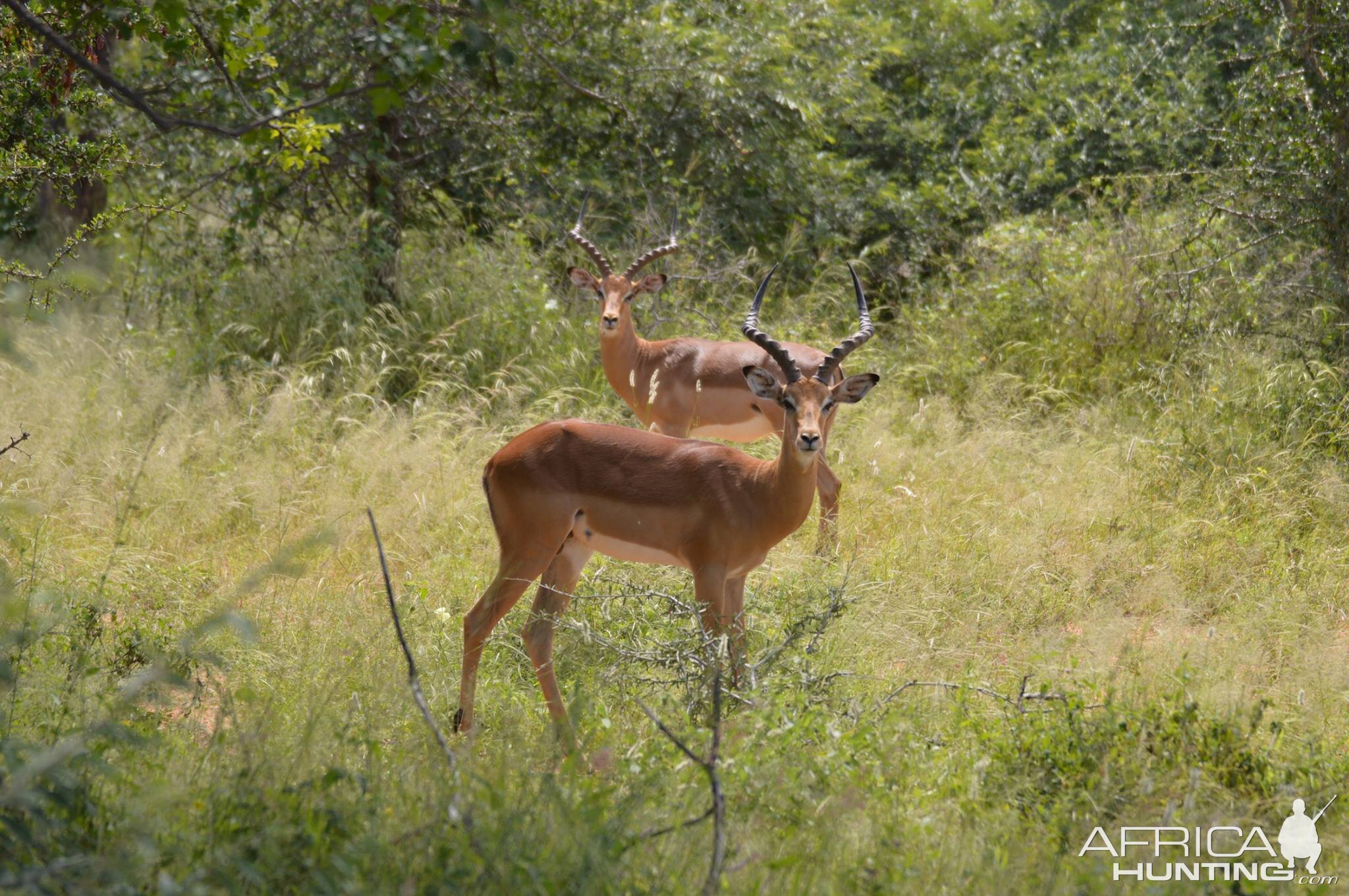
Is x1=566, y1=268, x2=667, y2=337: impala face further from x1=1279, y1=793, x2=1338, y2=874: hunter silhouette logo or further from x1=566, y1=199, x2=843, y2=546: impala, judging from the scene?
x1=1279, y1=793, x2=1338, y2=874: hunter silhouette logo

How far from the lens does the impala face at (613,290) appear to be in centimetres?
838

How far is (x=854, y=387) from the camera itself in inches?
219

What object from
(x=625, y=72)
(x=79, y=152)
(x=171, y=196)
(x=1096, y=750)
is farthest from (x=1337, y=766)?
(x=171, y=196)

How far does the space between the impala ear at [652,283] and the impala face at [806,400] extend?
3515 millimetres

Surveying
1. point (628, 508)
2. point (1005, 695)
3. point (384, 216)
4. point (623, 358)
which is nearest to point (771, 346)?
point (628, 508)

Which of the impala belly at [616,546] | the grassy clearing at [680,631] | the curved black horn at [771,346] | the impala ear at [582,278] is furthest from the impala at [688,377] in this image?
the impala belly at [616,546]

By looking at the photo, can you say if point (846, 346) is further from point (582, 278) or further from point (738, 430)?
point (582, 278)

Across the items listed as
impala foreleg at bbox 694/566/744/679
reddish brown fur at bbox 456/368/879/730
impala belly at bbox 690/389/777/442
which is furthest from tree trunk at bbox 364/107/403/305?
impala foreleg at bbox 694/566/744/679

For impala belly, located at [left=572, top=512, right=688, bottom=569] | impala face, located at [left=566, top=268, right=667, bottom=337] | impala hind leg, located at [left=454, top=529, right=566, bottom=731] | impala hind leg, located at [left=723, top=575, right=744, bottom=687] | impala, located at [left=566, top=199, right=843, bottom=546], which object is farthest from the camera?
impala face, located at [left=566, top=268, right=667, bottom=337]

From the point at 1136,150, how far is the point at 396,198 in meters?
7.21

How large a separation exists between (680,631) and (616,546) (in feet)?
1.63

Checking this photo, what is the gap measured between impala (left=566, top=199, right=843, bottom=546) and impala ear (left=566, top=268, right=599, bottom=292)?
0.14m

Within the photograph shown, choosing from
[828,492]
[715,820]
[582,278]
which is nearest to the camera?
[715,820]

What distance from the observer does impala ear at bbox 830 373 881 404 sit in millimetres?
5465
